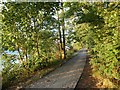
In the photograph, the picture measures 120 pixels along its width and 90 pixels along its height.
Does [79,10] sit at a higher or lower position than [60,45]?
higher

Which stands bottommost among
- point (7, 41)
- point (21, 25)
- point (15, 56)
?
point (15, 56)

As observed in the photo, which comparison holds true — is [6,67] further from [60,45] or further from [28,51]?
[60,45]

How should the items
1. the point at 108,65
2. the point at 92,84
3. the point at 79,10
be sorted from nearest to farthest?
the point at 108,65, the point at 92,84, the point at 79,10

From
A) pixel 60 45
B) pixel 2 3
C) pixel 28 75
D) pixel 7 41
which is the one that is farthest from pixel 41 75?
pixel 60 45

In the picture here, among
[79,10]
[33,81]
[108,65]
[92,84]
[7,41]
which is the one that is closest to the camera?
[108,65]

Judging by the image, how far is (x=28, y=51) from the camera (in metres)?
12.1

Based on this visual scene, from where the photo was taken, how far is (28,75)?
36.3 feet

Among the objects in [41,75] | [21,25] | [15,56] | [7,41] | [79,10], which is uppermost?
[79,10]

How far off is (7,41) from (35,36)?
7.81 ft

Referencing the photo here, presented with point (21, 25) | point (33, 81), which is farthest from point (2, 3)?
point (33, 81)

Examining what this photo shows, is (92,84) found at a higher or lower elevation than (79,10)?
lower

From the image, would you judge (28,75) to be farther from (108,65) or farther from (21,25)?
(108,65)

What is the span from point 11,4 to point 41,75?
411cm

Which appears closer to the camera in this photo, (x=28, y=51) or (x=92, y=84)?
(x=92, y=84)
